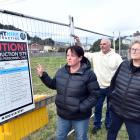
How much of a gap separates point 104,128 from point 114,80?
96.6 inches

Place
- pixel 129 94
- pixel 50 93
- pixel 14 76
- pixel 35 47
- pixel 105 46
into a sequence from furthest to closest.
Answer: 1. pixel 50 93
2. pixel 105 46
3. pixel 35 47
4. pixel 129 94
5. pixel 14 76

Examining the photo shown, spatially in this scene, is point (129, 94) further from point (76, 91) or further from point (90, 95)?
point (76, 91)

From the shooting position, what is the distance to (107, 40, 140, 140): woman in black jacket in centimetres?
412

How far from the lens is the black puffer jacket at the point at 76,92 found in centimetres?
416

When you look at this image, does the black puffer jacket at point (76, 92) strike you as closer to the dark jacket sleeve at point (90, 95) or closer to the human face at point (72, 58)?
the dark jacket sleeve at point (90, 95)

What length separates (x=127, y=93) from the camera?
415 centimetres

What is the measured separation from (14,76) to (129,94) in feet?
4.78

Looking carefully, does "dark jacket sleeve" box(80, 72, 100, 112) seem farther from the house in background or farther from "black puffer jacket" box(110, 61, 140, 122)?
the house in background

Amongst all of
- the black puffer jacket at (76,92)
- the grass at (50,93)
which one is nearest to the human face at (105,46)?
the grass at (50,93)

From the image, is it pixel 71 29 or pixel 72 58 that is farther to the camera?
pixel 71 29

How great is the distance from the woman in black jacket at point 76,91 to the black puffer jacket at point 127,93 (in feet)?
1.03

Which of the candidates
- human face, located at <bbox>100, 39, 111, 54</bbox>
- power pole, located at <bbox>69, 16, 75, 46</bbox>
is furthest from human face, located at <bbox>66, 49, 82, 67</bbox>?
human face, located at <bbox>100, 39, 111, 54</bbox>

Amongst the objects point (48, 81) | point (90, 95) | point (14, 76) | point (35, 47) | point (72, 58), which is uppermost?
point (35, 47)

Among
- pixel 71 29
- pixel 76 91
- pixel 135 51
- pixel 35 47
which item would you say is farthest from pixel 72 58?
pixel 71 29
